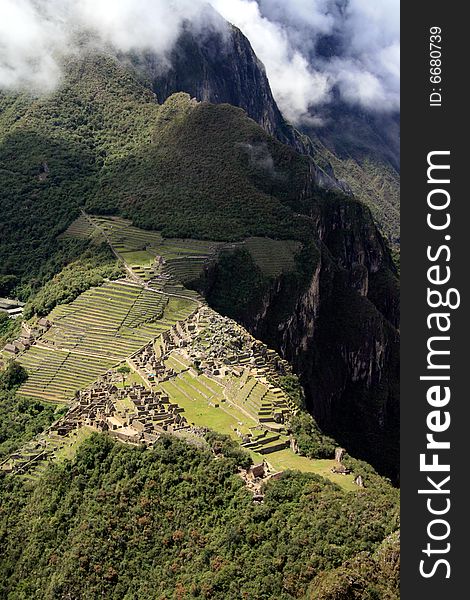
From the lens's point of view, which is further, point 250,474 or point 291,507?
point 250,474

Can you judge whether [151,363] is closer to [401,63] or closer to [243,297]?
[243,297]

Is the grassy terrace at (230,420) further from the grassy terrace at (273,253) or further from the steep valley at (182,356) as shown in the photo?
the grassy terrace at (273,253)

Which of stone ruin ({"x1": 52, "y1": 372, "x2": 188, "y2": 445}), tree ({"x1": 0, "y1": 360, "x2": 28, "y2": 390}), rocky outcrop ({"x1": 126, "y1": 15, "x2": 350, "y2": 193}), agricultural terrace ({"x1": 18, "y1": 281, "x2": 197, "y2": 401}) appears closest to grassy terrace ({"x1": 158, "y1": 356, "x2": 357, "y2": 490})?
stone ruin ({"x1": 52, "y1": 372, "x2": 188, "y2": 445})

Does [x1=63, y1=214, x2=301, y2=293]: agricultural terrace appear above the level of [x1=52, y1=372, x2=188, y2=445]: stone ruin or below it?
above

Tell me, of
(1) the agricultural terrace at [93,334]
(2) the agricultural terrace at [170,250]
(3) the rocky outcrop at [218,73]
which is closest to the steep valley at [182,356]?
(1) the agricultural terrace at [93,334]

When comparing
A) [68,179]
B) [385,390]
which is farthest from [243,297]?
[68,179]

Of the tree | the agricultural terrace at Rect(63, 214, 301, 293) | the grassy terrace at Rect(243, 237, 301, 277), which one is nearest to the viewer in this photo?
the tree

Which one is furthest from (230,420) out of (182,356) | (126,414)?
(182,356)

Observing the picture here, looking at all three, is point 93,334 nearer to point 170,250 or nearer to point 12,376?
point 12,376

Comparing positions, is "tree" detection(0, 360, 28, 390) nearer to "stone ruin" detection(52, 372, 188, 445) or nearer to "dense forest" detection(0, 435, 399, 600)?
"stone ruin" detection(52, 372, 188, 445)
